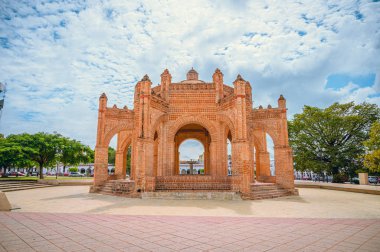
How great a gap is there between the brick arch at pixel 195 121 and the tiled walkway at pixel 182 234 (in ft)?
30.2

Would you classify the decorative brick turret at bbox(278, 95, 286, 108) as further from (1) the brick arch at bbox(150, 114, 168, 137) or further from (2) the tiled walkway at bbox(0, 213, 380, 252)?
(2) the tiled walkway at bbox(0, 213, 380, 252)

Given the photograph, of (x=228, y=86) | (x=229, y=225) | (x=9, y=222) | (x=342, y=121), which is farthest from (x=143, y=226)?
(x=342, y=121)

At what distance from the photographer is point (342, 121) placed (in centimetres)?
Result: 2450

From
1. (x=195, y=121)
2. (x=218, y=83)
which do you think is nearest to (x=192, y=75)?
(x=218, y=83)

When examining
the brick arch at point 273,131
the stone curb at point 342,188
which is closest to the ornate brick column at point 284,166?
the brick arch at point 273,131

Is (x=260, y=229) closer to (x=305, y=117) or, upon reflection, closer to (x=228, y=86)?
(x=228, y=86)

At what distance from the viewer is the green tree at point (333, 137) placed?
953 inches

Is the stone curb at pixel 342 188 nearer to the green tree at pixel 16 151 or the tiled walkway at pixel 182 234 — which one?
the tiled walkway at pixel 182 234

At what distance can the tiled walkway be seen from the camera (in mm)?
3926

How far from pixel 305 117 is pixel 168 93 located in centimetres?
1937

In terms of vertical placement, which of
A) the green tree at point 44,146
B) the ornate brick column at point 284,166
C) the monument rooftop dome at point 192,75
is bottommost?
the ornate brick column at point 284,166

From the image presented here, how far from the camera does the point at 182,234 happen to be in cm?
475

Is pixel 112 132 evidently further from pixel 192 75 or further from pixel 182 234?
pixel 182 234

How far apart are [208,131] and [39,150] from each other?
1879 cm
